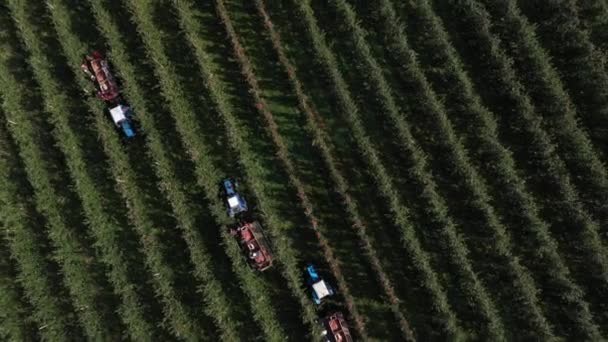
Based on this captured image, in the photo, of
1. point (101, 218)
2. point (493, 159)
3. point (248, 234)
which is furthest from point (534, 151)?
point (101, 218)

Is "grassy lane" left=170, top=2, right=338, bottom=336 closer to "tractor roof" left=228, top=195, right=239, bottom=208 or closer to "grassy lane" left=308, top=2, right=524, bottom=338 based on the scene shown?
"tractor roof" left=228, top=195, right=239, bottom=208

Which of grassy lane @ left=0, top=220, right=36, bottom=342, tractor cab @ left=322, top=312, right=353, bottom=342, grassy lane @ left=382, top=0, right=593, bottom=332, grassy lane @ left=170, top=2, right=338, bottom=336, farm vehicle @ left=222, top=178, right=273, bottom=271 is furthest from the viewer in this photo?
grassy lane @ left=0, top=220, right=36, bottom=342

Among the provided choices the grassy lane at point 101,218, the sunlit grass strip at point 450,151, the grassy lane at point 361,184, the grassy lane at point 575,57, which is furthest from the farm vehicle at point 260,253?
the grassy lane at point 575,57

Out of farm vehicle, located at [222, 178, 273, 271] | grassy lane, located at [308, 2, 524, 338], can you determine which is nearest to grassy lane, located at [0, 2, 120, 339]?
farm vehicle, located at [222, 178, 273, 271]

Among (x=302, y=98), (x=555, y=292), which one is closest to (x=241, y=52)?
(x=302, y=98)

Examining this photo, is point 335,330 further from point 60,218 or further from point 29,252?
point 29,252

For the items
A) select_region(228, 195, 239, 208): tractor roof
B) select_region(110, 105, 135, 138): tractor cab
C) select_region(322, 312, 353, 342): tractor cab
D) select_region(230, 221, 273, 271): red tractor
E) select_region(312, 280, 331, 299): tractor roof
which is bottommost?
select_region(322, 312, 353, 342): tractor cab
